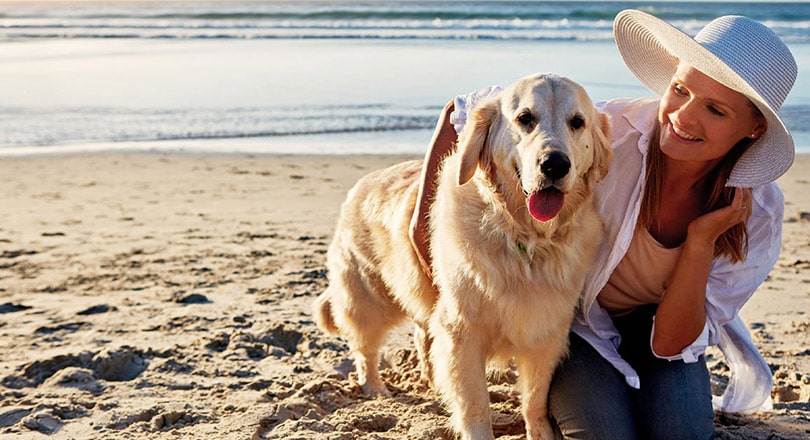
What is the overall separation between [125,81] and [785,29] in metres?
19.0

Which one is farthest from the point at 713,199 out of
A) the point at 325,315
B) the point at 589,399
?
the point at 325,315

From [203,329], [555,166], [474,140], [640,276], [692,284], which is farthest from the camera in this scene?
[203,329]

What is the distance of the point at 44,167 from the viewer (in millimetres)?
7941

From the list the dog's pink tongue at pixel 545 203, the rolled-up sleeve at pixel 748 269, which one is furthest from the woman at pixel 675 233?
the dog's pink tongue at pixel 545 203

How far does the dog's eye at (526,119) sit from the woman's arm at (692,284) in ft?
2.38

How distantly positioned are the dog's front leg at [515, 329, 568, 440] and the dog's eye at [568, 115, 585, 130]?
30.0 inches

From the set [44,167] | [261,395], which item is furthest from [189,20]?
[261,395]

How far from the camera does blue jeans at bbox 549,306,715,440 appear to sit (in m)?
3.17

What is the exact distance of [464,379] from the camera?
10.2 feet

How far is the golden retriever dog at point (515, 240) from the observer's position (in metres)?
2.82

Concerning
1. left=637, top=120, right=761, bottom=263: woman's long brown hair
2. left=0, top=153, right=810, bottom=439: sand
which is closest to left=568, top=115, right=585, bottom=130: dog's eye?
left=637, top=120, right=761, bottom=263: woman's long brown hair

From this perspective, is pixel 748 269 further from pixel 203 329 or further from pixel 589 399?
pixel 203 329

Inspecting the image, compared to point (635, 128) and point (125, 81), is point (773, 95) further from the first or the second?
point (125, 81)

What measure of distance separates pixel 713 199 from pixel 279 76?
1152 centimetres
